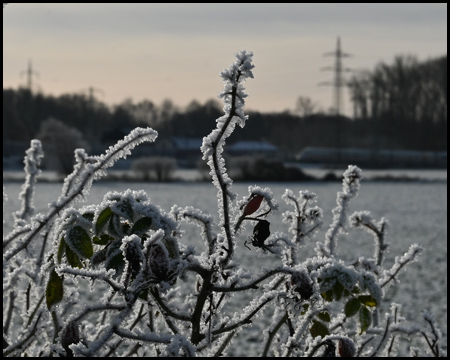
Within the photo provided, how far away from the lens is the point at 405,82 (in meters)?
76.4

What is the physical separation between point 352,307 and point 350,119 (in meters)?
82.4

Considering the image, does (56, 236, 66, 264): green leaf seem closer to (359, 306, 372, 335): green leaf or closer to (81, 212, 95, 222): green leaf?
(81, 212, 95, 222): green leaf

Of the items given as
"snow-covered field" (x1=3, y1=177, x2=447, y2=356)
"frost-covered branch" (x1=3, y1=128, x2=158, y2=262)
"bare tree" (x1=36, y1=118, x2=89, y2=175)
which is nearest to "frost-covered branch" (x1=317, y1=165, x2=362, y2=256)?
"snow-covered field" (x1=3, y1=177, x2=447, y2=356)

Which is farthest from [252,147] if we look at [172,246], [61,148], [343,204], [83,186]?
[172,246]

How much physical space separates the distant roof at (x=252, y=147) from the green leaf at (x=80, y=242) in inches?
3011

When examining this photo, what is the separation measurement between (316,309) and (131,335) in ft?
2.56

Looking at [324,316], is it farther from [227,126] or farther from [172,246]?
[227,126]

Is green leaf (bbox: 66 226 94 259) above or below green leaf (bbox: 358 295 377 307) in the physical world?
above

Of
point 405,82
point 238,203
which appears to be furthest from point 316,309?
point 405,82

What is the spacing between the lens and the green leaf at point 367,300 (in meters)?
1.75

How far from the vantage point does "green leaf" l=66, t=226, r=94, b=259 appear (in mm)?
1345

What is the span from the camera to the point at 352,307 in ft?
5.79

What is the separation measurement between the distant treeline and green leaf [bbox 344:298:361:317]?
64001mm

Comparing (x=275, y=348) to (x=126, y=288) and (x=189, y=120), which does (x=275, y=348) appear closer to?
Result: (x=126, y=288)
